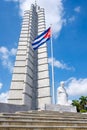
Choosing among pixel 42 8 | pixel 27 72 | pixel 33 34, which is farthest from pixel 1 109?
pixel 42 8

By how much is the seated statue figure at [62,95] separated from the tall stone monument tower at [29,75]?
5.41 metres

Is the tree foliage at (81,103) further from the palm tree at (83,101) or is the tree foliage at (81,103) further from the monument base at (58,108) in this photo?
the monument base at (58,108)

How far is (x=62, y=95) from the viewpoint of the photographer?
74.1 feet

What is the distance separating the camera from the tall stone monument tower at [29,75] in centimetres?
2900

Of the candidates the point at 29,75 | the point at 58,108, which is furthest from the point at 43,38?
the point at 58,108

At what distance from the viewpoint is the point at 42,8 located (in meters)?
42.1

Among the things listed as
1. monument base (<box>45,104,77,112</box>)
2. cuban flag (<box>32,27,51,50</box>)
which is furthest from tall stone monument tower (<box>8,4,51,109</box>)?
monument base (<box>45,104,77,112</box>)

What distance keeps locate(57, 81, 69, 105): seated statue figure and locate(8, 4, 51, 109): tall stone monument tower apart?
213 inches

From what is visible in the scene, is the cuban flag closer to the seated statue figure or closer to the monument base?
the seated statue figure

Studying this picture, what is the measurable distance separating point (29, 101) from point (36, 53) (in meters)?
8.46

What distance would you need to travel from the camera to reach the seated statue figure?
885 inches

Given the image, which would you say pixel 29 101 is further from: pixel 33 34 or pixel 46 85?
pixel 33 34

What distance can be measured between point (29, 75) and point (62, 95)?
9140mm

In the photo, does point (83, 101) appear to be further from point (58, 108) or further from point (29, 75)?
point (58, 108)
